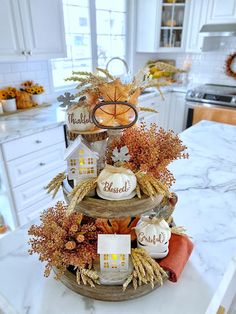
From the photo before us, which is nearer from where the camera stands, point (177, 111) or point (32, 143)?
point (32, 143)

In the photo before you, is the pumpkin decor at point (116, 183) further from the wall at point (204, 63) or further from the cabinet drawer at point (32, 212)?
the wall at point (204, 63)

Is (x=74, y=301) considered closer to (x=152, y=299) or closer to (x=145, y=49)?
(x=152, y=299)

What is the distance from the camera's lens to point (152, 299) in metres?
0.64

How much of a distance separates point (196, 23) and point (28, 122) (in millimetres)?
2609

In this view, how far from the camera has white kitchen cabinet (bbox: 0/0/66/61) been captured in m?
1.85

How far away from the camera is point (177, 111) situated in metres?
3.47

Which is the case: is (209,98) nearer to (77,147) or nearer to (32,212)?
Result: (32,212)

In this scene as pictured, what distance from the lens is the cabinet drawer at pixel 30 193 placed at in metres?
1.88

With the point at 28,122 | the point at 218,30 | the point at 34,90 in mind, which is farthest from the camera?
the point at 218,30

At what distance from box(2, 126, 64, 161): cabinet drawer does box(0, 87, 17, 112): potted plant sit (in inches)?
22.5

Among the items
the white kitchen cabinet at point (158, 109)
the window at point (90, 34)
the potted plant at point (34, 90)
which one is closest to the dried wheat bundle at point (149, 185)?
the potted plant at point (34, 90)

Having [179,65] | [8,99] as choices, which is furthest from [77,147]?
[179,65]

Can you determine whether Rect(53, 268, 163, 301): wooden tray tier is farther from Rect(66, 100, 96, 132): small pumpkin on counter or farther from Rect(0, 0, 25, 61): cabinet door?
Rect(0, 0, 25, 61): cabinet door

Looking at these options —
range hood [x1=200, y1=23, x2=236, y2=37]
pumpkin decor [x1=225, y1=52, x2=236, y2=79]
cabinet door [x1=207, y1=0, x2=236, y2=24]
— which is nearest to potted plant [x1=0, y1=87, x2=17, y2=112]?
range hood [x1=200, y1=23, x2=236, y2=37]
